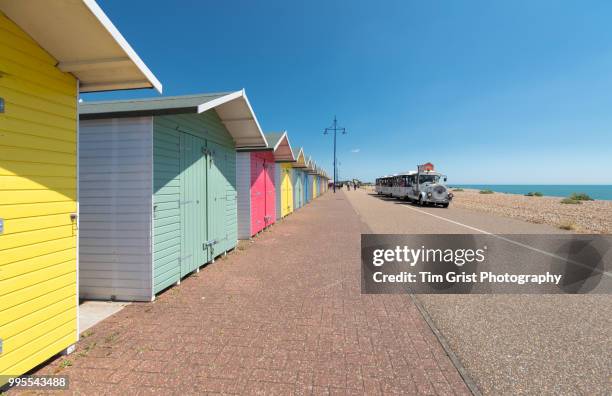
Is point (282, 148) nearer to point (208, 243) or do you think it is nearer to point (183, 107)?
point (208, 243)

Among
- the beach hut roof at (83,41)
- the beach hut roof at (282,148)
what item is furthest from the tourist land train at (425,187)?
the beach hut roof at (83,41)

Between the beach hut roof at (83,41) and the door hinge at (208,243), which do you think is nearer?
the beach hut roof at (83,41)

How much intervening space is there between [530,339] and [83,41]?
6.54 metres

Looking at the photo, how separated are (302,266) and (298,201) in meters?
15.0

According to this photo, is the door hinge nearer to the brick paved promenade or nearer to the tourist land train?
the brick paved promenade

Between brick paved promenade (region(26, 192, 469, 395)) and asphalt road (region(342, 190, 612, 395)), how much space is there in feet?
1.28

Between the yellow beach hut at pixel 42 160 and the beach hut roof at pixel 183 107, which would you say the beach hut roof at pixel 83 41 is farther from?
the beach hut roof at pixel 183 107

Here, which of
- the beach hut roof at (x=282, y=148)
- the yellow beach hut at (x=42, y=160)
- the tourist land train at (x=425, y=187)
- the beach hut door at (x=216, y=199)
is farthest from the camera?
the tourist land train at (x=425, y=187)

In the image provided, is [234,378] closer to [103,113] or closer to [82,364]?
[82,364]

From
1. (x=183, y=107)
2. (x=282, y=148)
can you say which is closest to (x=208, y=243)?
(x=183, y=107)

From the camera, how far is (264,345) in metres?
3.37

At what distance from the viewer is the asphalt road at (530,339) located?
272cm

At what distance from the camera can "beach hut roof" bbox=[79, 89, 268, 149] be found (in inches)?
179

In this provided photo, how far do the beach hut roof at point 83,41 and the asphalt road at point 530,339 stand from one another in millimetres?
5387
